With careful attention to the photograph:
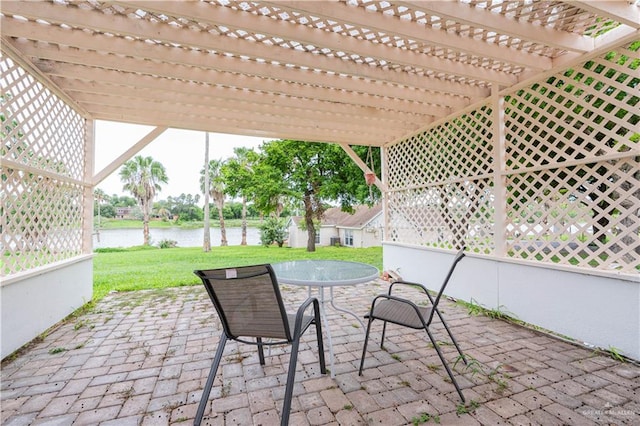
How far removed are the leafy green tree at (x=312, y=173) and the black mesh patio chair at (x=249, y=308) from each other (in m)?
8.03

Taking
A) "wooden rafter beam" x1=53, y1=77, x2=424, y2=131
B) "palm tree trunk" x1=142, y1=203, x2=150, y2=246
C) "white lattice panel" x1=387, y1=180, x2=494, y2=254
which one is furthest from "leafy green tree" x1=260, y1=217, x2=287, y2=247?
"wooden rafter beam" x1=53, y1=77, x2=424, y2=131

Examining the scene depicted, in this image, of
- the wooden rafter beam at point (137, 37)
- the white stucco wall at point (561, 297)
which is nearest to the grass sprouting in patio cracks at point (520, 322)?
the white stucco wall at point (561, 297)

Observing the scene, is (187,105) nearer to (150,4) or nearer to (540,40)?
(150,4)

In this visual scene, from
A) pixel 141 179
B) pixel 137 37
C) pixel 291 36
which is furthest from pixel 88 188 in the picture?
pixel 141 179

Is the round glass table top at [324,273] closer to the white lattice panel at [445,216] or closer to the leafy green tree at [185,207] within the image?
the white lattice panel at [445,216]

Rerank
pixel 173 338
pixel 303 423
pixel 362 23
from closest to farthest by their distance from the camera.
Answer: pixel 303 423 → pixel 362 23 → pixel 173 338

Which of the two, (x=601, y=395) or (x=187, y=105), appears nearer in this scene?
(x=601, y=395)

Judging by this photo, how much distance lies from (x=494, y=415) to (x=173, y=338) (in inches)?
112

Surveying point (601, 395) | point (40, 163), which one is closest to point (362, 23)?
point (601, 395)

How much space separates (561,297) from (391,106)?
2.93 metres

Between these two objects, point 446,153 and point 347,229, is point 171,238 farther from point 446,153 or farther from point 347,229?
point 446,153

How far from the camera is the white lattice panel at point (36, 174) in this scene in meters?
2.69

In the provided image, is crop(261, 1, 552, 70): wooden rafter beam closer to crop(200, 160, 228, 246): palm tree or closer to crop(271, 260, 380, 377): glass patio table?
crop(271, 260, 380, 377): glass patio table

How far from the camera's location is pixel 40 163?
125 inches
